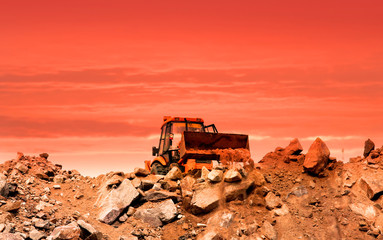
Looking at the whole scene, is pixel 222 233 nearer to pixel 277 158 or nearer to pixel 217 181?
pixel 217 181

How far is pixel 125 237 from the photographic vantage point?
444 inches

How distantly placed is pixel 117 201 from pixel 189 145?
339cm

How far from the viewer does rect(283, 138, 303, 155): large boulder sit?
1446 cm

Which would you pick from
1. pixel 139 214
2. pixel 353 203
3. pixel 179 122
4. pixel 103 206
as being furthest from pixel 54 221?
pixel 353 203

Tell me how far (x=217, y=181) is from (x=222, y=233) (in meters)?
1.95

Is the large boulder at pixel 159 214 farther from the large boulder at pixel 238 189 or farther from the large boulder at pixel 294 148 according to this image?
the large boulder at pixel 294 148

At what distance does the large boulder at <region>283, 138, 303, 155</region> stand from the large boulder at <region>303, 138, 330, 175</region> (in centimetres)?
60

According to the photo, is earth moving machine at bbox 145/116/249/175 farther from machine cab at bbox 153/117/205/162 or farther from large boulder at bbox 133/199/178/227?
large boulder at bbox 133/199/178/227

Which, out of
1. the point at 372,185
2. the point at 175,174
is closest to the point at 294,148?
the point at 372,185

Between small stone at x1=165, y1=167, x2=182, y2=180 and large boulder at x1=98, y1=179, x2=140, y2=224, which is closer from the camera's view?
large boulder at x1=98, y1=179, x2=140, y2=224

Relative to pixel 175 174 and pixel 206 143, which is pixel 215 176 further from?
pixel 206 143

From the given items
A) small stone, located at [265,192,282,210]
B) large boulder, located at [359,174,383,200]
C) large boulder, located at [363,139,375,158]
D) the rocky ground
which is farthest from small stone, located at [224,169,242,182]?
large boulder, located at [363,139,375,158]

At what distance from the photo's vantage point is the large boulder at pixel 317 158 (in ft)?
43.9

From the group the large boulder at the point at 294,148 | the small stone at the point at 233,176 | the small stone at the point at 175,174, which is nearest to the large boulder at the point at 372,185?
the large boulder at the point at 294,148
